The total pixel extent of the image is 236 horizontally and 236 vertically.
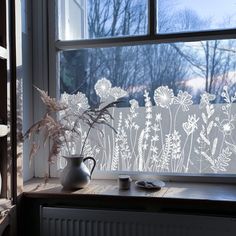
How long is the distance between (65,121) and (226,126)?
36.3 inches

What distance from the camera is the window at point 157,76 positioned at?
77.2 inches

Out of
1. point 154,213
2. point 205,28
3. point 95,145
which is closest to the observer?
point 154,213

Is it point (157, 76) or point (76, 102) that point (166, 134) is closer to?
point (157, 76)

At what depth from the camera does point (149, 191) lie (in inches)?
71.6

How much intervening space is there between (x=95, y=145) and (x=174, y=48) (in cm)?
72

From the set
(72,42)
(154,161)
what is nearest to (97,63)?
(72,42)

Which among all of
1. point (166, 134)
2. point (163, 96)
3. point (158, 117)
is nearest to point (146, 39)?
point (163, 96)

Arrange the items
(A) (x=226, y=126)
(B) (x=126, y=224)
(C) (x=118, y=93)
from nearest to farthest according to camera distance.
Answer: (B) (x=126, y=224)
(A) (x=226, y=126)
(C) (x=118, y=93)

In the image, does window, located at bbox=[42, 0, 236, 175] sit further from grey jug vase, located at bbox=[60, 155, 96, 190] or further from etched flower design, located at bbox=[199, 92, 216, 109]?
grey jug vase, located at bbox=[60, 155, 96, 190]

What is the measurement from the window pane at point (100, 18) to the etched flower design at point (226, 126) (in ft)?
2.20

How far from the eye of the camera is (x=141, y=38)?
6.72 feet

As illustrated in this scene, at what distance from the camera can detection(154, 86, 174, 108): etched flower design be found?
202 cm

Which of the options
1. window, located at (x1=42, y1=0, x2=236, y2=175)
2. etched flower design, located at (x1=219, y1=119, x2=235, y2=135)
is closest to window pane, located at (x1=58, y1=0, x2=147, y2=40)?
window, located at (x1=42, y1=0, x2=236, y2=175)

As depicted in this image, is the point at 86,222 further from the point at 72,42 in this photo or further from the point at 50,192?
the point at 72,42
